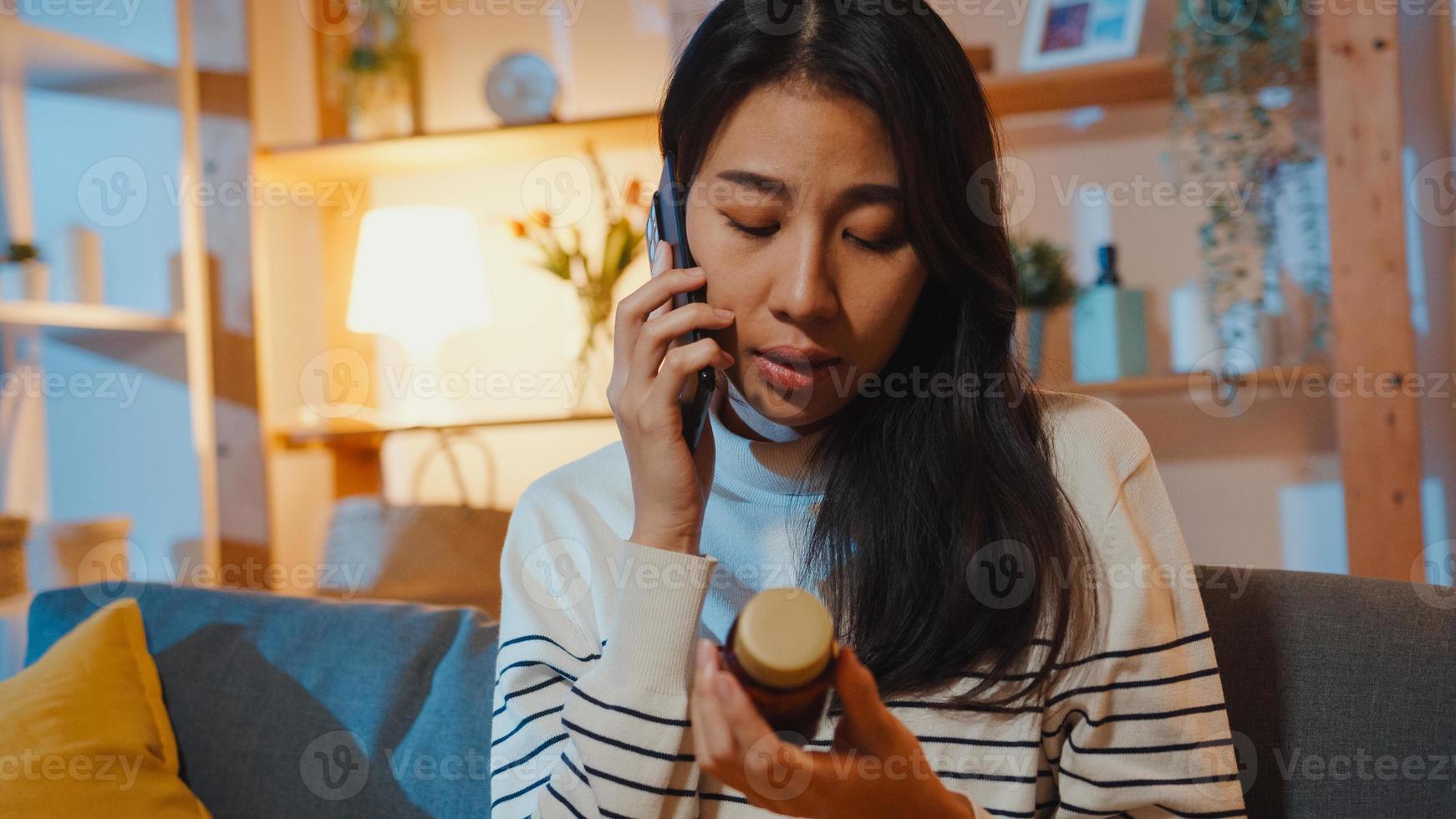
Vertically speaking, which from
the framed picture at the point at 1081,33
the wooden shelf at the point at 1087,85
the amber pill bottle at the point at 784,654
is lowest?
the amber pill bottle at the point at 784,654

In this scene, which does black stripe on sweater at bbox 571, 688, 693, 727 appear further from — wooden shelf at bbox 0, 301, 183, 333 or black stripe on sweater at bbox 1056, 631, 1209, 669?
wooden shelf at bbox 0, 301, 183, 333

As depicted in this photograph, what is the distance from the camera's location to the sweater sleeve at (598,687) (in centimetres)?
89

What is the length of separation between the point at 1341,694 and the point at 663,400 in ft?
2.11

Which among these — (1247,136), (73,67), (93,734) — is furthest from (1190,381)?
(73,67)

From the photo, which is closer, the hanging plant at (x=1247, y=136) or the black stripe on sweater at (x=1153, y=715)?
the black stripe on sweater at (x=1153, y=715)

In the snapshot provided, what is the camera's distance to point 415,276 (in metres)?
2.46

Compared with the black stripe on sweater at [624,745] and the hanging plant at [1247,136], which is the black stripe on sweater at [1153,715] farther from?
the hanging plant at [1247,136]

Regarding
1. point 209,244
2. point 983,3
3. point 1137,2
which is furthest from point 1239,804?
point 209,244

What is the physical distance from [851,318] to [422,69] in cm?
223

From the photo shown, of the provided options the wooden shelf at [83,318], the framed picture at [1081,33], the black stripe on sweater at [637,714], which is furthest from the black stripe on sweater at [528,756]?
the framed picture at [1081,33]

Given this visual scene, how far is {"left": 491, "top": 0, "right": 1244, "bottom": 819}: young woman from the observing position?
0.90 m

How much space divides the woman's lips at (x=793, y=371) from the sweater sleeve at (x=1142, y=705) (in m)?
0.28

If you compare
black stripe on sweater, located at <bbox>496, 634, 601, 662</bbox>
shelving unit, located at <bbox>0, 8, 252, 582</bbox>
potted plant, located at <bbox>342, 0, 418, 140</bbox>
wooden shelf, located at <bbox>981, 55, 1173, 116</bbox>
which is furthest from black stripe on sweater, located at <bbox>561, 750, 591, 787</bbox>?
potted plant, located at <bbox>342, 0, 418, 140</bbox>

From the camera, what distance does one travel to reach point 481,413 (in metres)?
2.72
